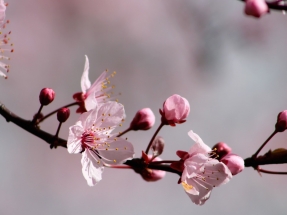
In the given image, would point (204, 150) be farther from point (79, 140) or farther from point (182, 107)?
point (79, 140)

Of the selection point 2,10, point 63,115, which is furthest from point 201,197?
point 2,10

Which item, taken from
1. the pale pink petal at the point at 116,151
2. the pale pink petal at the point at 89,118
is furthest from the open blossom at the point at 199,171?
the pale pink petal at the point at 89,118

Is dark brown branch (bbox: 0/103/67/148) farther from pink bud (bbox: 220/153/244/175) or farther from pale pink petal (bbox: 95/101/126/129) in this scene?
pink bud (bbox: 220/153/244/175)

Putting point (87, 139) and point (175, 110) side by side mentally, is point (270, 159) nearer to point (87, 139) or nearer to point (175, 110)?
point (175, 110)

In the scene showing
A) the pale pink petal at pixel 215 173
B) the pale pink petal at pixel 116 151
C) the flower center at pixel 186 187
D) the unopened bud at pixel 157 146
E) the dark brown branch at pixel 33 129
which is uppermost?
the pale pink petal at pixel 215 173

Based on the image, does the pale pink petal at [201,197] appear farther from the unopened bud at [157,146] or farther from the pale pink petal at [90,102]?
the pale pink petal at [90,102]

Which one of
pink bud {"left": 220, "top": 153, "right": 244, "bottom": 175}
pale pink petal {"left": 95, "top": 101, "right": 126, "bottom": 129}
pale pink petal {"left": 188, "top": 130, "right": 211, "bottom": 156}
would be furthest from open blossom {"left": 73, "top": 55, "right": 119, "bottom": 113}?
pink bud {"left": 220, "top": 153, "right": 244, "bottom": 175}

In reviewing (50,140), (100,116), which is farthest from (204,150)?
(50,140)
